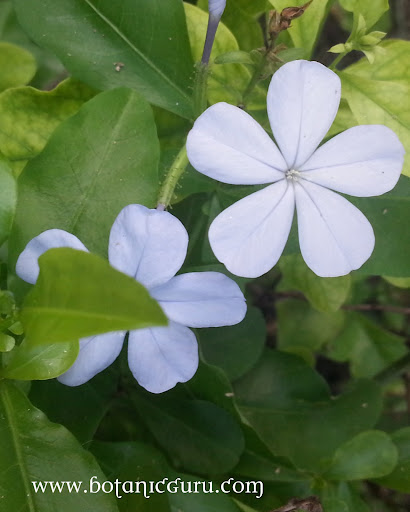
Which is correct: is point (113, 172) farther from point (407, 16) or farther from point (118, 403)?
point (407, 16)

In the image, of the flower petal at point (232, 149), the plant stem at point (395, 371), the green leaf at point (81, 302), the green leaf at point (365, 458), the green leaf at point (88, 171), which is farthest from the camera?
the plant stem at point (395, 371)

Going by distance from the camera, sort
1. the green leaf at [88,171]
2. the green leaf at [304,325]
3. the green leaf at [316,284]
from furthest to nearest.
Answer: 1. the green leaf at [304,325]
2. the green leaf at [316,284]
3. the green leaf at [88,171]

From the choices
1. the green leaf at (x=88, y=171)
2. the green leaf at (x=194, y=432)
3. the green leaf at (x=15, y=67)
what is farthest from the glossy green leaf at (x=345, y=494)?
A: the green leaf at (x=15, y=67)

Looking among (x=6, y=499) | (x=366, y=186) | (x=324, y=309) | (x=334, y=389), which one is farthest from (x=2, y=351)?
(x=334, y=389)

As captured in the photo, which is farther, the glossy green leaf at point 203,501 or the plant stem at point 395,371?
the plant stem at point 395,371

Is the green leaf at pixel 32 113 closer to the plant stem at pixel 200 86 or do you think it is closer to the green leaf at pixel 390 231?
the plant stem at pixel 200 86

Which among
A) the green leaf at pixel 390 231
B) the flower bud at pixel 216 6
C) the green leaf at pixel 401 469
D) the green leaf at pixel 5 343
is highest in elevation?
the flower bud at pixel 216 6

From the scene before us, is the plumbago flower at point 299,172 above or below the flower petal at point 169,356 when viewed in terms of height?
above

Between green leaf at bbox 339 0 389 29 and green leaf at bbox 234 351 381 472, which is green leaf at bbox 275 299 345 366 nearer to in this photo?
green leaf at bbox 234 351 381 472
